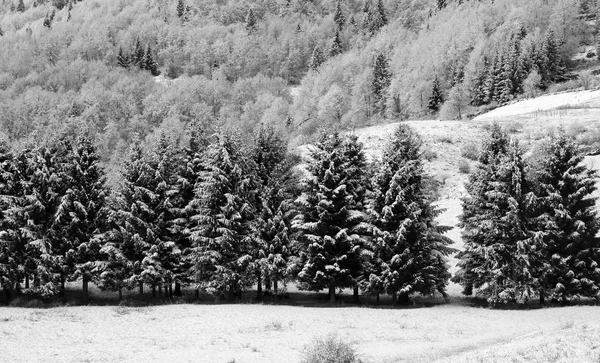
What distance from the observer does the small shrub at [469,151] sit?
64.9 m

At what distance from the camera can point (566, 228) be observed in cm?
3250

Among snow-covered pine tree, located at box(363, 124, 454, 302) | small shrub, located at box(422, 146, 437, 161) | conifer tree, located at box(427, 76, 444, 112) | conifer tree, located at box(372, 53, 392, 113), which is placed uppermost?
conifer tree, located at box(372, 53, 392, 113)

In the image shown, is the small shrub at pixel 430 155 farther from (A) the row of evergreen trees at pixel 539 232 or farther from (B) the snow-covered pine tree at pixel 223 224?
(B) the snow-covered pine tree at pixel 223 224

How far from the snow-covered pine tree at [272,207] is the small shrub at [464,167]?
1201 inches

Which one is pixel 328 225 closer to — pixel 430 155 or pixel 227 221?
pixel 227 221

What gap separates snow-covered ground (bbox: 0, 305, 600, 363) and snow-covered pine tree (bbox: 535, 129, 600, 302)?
2.06 metres

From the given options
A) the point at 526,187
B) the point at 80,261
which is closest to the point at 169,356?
the point at 80,261

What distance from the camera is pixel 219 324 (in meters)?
27.8

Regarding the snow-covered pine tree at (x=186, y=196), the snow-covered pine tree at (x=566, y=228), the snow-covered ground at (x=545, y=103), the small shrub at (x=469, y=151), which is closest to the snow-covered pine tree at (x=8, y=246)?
the snow-covered pine tree at (x=186, y=196)

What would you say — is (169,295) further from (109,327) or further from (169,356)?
(169,356)

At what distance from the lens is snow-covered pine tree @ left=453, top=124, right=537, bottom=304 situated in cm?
3200

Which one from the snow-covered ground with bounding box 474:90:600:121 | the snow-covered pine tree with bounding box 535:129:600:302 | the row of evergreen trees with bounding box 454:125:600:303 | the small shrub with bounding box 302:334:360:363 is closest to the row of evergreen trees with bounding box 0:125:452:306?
the row of evergreen trees with bounding box 454:125:600:303

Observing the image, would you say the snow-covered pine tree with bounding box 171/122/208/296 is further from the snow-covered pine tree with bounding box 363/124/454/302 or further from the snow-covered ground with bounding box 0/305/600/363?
the snow-covered pine tree with bounding box 363/124/454/302

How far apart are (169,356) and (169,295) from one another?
1819cm
